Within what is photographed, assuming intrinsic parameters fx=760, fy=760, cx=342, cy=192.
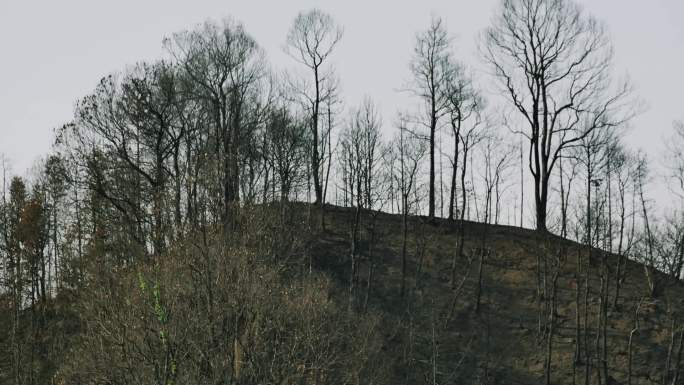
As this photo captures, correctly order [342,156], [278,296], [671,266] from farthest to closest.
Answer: [342,156], [671,266], [278,296]

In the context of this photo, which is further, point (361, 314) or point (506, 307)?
point (506, 307)

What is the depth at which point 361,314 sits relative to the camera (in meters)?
32.8

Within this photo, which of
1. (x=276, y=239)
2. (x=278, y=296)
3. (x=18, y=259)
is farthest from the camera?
(x=18, y=259)

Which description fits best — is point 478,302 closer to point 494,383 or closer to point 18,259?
point 494,383

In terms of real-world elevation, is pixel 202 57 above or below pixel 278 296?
above

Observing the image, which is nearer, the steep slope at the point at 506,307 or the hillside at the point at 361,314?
the hillside at the point at 361,314

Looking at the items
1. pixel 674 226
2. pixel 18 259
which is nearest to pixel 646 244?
pixel 674 226

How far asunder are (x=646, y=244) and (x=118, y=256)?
27379 mm

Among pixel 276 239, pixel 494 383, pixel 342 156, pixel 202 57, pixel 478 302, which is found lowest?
pixel 494 383

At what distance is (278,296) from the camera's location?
84.5 feet

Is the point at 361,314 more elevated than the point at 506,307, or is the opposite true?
the point at 506,307

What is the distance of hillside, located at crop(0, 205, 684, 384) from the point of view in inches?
879

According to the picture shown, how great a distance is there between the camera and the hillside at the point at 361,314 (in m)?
22.3

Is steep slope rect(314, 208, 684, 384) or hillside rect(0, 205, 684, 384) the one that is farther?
steep slope rect(314, 208, 684, 384)
